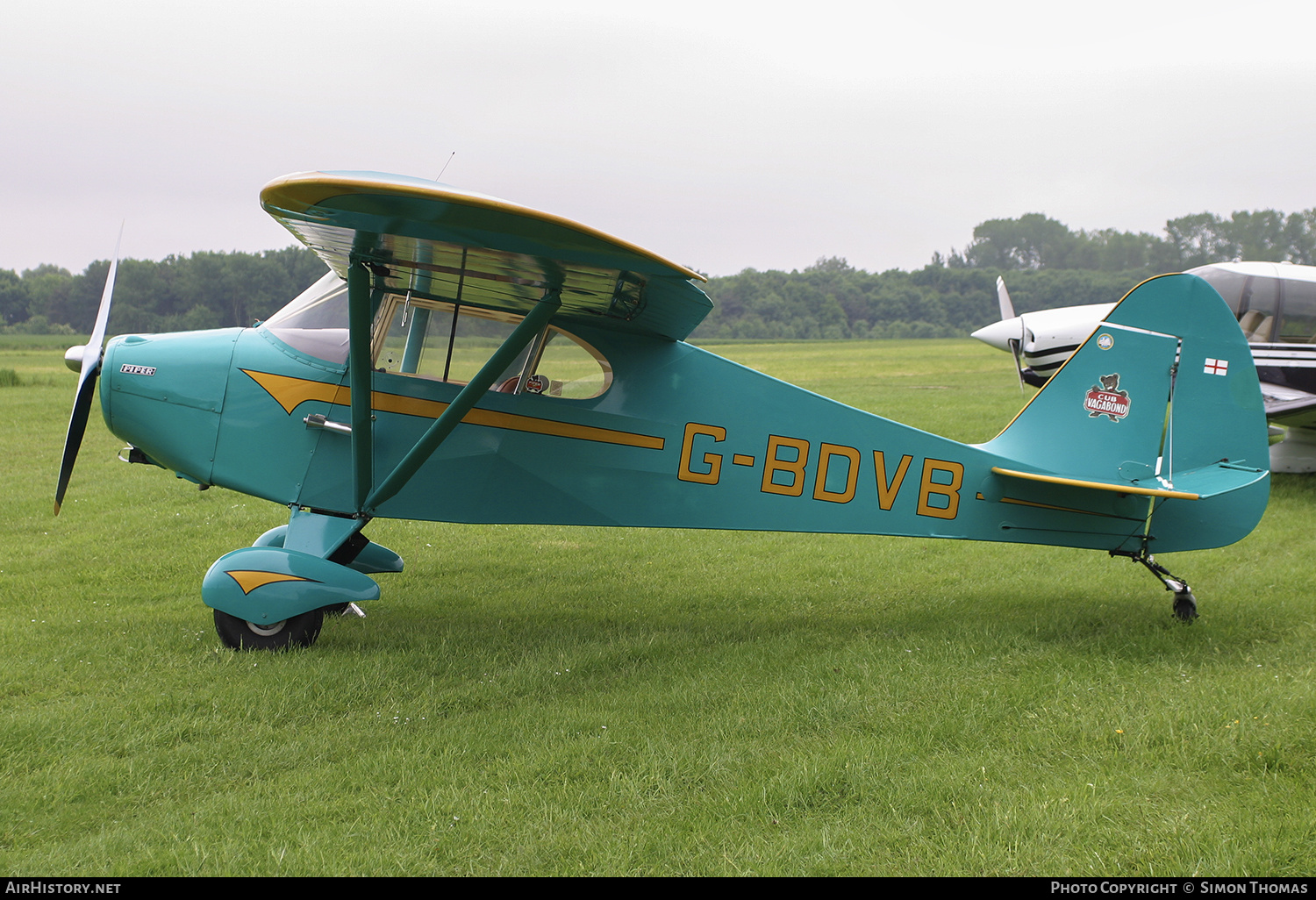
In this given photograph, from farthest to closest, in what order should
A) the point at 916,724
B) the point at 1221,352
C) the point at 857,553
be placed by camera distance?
the point at 857,553
the point at 1221,352
the point at 916,724

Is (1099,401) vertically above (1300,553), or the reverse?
(1099,401)

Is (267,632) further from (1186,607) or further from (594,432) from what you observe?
(1186,607)

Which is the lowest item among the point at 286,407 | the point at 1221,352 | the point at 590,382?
the point at 286,407

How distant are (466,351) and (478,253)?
1.08 m

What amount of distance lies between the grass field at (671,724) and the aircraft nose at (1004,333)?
5.77 meters

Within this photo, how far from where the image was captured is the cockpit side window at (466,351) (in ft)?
17.9

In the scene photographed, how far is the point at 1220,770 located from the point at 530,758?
3074 mm

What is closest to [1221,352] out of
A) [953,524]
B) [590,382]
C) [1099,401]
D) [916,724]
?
[1099,401]

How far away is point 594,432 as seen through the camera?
5.59m

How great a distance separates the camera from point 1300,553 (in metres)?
7.78

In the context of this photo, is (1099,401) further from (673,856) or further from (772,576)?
(673,856)

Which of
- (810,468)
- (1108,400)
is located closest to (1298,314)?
(1108,400)

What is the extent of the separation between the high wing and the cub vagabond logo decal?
294 centimetres

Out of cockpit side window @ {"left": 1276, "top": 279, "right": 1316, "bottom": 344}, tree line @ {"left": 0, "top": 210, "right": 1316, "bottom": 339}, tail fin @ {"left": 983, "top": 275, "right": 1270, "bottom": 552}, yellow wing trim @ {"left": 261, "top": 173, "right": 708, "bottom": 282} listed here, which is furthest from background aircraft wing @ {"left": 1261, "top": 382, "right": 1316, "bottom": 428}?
tree line @ {"left": 0, "top": 210, "right": 1316, "bottom": 339}
